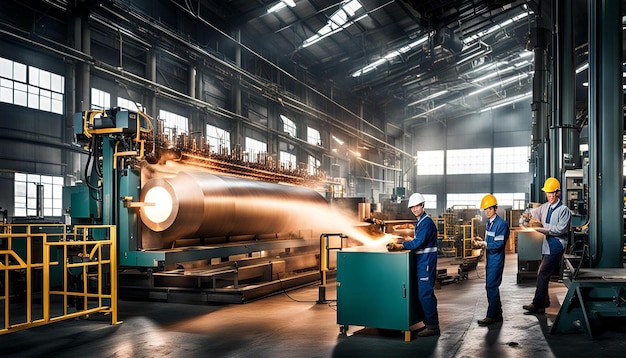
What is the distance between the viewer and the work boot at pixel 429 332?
7.08 metres

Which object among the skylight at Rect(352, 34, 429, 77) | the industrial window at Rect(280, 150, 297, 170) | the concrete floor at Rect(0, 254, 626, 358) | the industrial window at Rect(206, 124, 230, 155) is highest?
the skylight at Rect(352, 34, 429, 77)

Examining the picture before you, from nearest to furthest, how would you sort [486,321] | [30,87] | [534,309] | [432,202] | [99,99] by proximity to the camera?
[486,321] → [534,309] → [30,87] → [99,99] → [432,202]

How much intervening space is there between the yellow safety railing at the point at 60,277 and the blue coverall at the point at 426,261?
4270mm

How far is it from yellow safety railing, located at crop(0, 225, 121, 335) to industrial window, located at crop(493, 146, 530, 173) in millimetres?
32018

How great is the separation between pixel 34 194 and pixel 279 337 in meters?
10.6

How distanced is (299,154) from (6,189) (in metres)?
14.2

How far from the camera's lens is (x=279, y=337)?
7211 mm

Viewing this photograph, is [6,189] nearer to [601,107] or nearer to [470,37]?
[601,107]

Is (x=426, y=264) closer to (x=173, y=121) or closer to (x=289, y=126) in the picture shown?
(x=173, y=121)

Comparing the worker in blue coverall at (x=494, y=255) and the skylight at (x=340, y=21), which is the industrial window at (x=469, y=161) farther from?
the worker in blue coverall at (x=494, y=255)

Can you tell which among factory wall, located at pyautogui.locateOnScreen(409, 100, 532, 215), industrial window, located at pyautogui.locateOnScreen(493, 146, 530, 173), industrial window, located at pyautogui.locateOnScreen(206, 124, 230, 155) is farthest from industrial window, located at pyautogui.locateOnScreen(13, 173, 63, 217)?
industrial window, located at pyautogui.locateOnScreen(493, 146, 530, 173)

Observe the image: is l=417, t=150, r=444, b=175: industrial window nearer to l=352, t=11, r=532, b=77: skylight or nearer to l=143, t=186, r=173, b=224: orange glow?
→ l=352, t=11, r=532, b=77: skylight

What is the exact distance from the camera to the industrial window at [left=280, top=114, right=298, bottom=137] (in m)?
25.7

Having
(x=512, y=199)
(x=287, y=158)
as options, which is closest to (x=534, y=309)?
(x=287, y=158)
